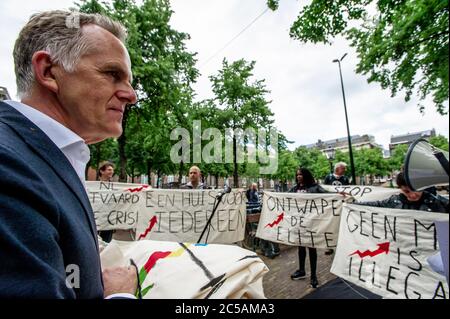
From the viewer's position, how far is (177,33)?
1069cm

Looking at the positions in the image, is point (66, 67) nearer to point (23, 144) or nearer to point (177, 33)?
point (23, 144)

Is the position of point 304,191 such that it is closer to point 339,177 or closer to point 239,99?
point 339,177

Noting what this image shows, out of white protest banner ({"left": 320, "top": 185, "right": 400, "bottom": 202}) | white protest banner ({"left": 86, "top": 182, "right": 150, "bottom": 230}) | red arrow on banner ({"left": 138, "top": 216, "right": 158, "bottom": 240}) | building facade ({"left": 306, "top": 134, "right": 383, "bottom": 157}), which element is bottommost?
red arrow on banner ({"left": 138, "top": 216, "right": 158, "bottom": 240})

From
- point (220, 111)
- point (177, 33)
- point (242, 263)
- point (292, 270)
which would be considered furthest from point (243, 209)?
point (220, 111)

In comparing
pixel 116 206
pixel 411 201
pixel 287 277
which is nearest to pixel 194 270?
pixel 411 201

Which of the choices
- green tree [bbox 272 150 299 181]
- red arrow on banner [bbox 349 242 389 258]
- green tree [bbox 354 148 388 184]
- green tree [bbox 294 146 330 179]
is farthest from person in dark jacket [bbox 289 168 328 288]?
green tree [bbox 294 146 330 179]

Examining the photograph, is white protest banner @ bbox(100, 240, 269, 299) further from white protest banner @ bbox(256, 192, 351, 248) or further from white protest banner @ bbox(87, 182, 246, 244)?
white protest banner @ bbox(87, 182, 246, 244)

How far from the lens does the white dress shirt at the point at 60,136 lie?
0.82 metres

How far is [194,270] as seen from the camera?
96cm

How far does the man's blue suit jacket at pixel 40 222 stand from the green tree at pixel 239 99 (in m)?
13.9

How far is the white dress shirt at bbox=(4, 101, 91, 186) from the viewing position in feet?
2.71

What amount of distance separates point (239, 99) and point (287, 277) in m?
12.2

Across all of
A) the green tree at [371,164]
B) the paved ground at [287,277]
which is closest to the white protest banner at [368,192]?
the paved ground at [287,277]

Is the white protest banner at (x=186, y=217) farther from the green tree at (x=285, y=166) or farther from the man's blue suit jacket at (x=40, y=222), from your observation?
the green tree at (x=285, y=166)
